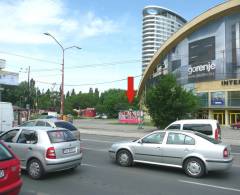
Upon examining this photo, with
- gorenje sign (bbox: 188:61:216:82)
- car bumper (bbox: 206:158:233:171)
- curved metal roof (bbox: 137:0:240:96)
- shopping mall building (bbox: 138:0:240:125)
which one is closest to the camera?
car bumper (bbox: 206:158:233:171)

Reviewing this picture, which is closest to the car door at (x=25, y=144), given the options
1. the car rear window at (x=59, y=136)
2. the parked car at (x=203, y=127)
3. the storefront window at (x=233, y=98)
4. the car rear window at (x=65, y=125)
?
the car rear window at (x=59, y=136)

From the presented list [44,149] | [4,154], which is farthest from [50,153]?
[4,154]

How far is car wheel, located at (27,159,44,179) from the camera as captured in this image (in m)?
9.20

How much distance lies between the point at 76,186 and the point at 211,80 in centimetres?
5612

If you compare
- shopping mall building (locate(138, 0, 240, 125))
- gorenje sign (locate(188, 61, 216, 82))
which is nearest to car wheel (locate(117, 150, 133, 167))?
shopping mall building (locate(138, 0, 240, 125))

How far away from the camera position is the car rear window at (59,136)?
961cm

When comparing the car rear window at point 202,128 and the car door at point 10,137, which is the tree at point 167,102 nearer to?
the car rear window at point 202,128

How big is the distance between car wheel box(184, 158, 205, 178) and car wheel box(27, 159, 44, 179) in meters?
4.23

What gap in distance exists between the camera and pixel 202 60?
6444 cm

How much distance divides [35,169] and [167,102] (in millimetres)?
23429

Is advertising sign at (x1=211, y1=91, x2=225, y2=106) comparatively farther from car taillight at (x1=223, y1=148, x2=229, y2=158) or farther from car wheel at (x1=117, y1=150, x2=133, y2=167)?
car taillight at (x1=223, y1=148, x2=229, y2=158)

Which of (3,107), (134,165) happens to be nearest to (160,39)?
(3,107)

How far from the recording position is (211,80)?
61.5m

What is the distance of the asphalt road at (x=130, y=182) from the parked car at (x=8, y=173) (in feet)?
4.82
